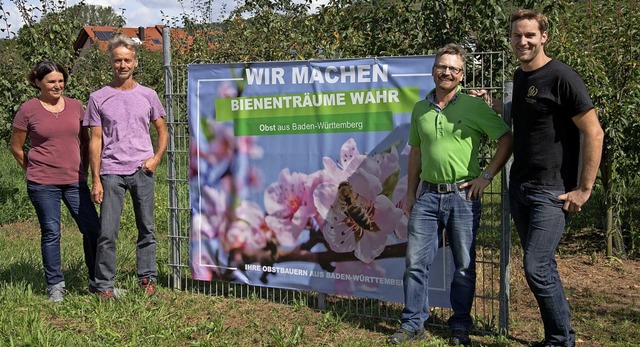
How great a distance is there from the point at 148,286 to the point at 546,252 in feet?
10.7

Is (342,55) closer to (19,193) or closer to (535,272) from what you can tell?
(535,272)

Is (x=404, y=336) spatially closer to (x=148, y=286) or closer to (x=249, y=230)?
(x=249, y=230)

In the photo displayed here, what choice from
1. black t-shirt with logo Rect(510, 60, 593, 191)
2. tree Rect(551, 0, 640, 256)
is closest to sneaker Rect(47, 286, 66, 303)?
black t-shirt with logo Rect(510, 60, 593, 191)

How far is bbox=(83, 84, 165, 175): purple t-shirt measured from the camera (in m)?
5.79

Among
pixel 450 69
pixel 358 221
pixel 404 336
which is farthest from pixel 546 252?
pixel 358 221

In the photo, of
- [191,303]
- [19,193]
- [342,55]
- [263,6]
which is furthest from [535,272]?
[19,193]

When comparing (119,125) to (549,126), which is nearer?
(549,126)

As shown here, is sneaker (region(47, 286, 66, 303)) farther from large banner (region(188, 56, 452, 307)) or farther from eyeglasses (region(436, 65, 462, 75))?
eyeglasses (region(436, 65, 462, 75))

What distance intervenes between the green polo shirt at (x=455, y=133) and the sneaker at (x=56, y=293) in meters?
3.23

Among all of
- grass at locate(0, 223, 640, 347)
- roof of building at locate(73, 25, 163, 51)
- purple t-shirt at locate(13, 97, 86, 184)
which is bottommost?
grass at locate(0, 223, 640, 347)

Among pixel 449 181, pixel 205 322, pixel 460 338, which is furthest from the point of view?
pixel 205 322

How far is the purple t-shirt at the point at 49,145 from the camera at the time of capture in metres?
5.89

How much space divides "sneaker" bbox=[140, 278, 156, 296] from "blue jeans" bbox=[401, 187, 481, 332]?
225 centimetres

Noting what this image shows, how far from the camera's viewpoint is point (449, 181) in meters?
4.76
